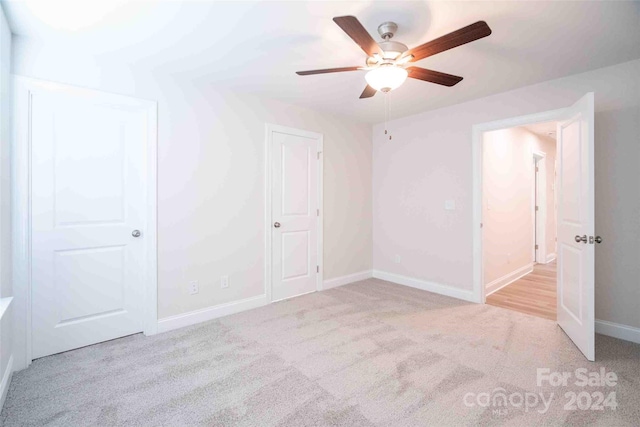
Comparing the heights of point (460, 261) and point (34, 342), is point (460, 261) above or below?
→ above

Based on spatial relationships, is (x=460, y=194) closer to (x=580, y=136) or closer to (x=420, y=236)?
(x=420, y=236)

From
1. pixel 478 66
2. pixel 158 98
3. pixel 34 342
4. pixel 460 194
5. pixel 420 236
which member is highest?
pixel 478 66

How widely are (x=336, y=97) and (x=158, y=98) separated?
179 cm

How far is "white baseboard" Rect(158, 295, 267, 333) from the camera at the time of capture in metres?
2.77

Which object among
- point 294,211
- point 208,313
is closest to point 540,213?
point 294,211

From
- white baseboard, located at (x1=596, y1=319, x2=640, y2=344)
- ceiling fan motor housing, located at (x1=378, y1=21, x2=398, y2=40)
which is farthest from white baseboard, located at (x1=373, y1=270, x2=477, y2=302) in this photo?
ceiling fan motor housing, located at (x1=378, y1=21, x2=398, y2=40)

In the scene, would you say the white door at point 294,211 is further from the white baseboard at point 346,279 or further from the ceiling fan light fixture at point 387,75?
the ceiling fan light fixture at point 387,75

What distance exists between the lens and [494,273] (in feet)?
13.3

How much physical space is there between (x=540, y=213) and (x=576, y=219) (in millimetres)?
3831

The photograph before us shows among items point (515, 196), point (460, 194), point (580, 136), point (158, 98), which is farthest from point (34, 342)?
point (515, 196)

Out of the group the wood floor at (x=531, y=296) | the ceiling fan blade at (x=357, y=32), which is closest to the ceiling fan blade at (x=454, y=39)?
the ceiling fan blade at (x=357, y=32)

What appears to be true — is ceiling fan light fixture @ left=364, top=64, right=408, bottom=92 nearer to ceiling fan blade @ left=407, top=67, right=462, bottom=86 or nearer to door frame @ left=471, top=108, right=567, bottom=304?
ceiling fan blade @ left=407, top=67, right=462, bottom=86

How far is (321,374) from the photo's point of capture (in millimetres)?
2043

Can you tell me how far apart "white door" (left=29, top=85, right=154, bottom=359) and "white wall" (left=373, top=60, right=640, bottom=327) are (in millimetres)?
3166
